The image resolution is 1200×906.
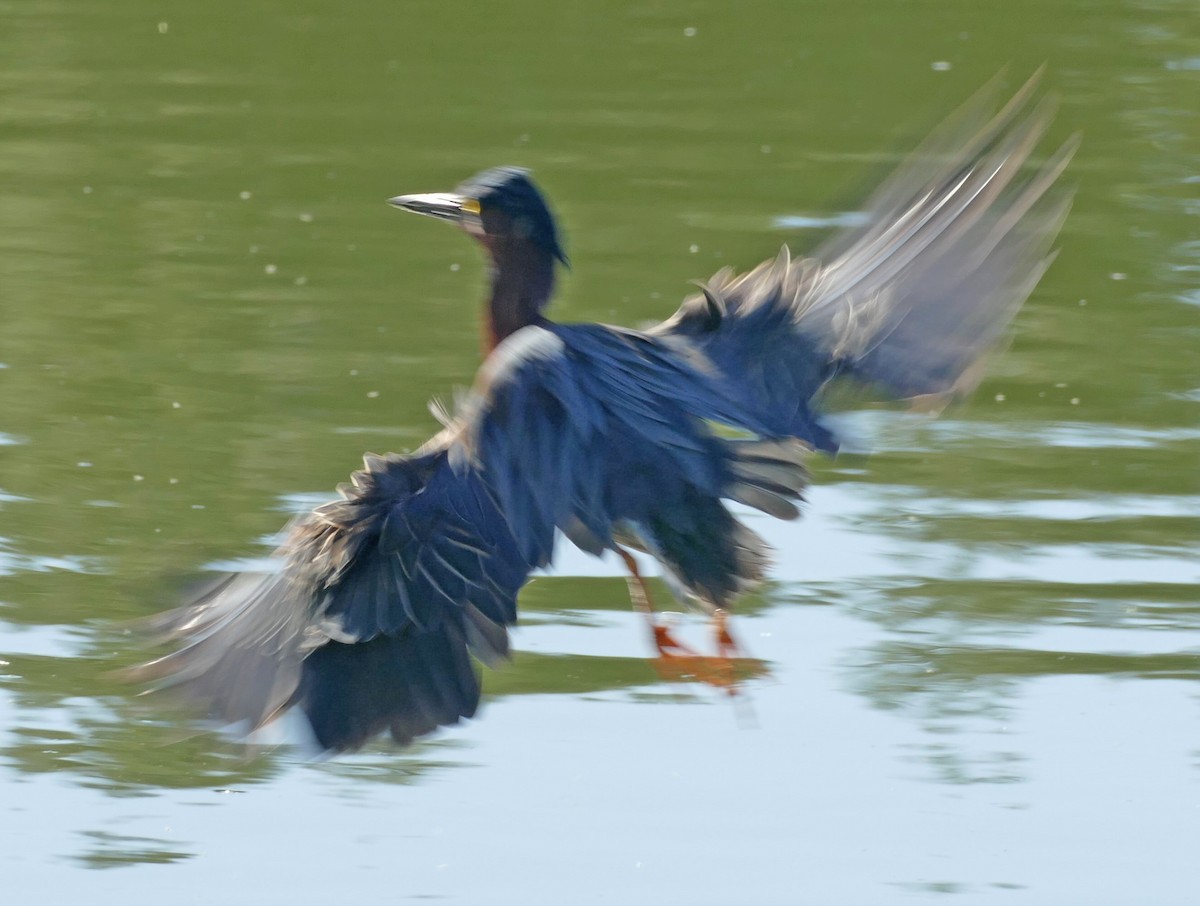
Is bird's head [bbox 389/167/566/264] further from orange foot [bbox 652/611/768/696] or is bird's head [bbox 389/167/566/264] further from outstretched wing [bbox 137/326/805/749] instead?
orange foot [bbox 652/611/768/696]

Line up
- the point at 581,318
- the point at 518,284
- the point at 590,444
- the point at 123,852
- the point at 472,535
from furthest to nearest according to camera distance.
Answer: the point at 581,318
the point at 518,284
the point at 123,852
the point at 590,444
the point at 472,535

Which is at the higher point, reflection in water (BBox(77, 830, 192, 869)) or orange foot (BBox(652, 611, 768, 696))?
orange foot (BBox(652, 611, 768, 696))

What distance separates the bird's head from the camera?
6.50 metres

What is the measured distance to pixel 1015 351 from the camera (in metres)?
9.98

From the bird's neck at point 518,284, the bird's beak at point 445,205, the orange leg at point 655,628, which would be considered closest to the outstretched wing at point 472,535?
the orange leg at point 655,628

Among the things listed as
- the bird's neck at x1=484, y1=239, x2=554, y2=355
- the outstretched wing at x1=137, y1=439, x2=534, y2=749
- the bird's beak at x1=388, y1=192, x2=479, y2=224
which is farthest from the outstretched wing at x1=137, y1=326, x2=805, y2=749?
the bird's beak at x1=388, y1=192, x2=479, y2=224

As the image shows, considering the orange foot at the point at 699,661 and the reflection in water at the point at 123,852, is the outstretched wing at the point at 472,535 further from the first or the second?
the reflection in water at the point at 123,852

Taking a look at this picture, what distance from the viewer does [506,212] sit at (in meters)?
6.52

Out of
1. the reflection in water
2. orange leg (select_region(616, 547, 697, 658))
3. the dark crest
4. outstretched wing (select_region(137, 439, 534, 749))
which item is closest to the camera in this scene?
outstretched wing (select_region(137, 439, 534, 749))

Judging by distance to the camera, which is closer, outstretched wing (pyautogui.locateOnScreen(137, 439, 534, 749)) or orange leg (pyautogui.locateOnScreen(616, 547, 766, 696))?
outstretched wing (pyautogui.locateOnScreen(137, 439, 534, 749))

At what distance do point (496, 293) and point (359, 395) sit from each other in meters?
2.66

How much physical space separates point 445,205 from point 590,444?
1.11 meters

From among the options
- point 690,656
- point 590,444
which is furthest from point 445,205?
point 690,656

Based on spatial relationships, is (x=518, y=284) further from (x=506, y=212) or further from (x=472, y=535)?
(x=472, y=535)
